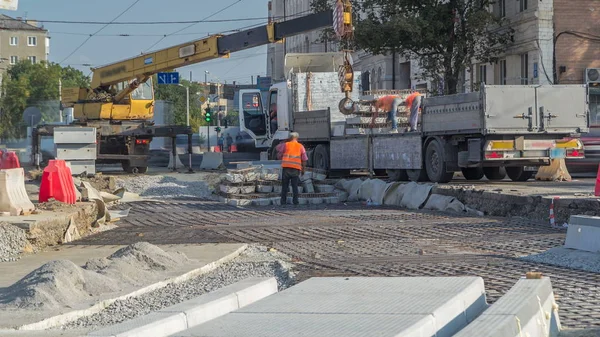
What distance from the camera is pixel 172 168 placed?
3697 cm

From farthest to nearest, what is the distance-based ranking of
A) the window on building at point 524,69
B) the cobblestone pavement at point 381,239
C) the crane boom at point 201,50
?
the window on building at point 524,69, the crane boom at point 201,50, the cobblestone pavement at point 381,239

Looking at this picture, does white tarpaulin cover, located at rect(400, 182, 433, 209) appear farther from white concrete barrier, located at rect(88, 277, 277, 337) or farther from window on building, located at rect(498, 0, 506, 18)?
window on building, located at rect(498, 0, 506, 18)

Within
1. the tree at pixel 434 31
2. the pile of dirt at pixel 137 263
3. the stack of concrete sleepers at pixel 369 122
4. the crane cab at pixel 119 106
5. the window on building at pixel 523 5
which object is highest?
the window on building at pixel 523 5

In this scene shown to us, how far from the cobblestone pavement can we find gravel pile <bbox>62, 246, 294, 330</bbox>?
29 cm

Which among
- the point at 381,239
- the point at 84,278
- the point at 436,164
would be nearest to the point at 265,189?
the point at 436,164

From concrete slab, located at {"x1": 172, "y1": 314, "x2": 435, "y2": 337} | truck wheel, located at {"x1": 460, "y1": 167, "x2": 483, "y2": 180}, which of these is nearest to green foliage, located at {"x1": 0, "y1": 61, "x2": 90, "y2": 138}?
truck wheel, located at {"x1": 460, "y1": 167, "x2": 483, "y2": 180}

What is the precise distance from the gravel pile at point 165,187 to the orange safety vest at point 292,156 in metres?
3.74

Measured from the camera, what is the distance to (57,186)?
1708 centimetres

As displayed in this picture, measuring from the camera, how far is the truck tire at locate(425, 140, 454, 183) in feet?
77.3

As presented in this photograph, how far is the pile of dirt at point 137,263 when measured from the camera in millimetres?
9571

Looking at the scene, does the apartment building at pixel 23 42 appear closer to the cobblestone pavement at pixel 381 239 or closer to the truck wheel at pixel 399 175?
the truck wheel at pixel 399 175

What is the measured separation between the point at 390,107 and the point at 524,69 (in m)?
13.6

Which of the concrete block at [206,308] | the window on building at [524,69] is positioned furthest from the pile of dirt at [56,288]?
the window on building at [524,69]

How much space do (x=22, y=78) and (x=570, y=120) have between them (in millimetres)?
85035
